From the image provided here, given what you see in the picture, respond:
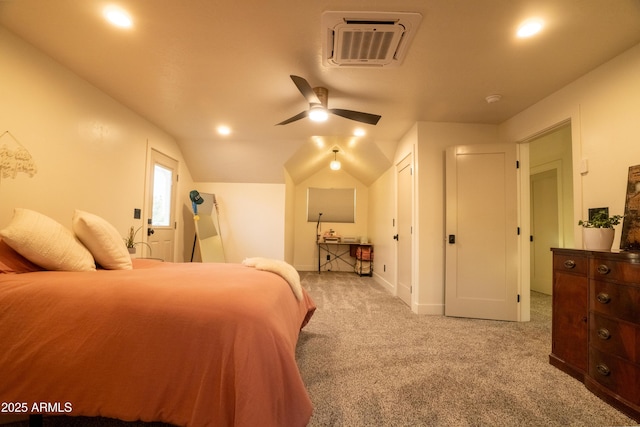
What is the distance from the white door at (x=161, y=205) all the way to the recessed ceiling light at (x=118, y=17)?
2171 millimetres

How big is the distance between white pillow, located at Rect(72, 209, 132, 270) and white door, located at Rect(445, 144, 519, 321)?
10.8 ft

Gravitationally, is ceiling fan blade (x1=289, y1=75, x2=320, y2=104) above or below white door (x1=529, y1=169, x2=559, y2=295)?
above

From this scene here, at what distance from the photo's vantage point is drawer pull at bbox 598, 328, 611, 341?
5.32 feet

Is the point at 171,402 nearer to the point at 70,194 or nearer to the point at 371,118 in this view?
the point at 70,194

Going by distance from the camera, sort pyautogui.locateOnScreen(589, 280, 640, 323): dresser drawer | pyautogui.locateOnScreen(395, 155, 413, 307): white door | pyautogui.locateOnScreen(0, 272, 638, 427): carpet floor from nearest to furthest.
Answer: pyautogui.locateOnScreen(0, 272, 638, 427): carpet floor, pyautogui.locateOnScreen(589, 280, 640, 323): dresser drawer, pyautogui.locateOnScreen(395, 155, 413, 307): white door

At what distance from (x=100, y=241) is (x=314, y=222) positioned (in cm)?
502

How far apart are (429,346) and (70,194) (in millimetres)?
3553

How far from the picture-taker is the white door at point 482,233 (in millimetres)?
3057

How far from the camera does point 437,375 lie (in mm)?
1814

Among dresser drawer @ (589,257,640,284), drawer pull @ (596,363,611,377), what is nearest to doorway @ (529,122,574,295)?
dresser drawer @ (589,257,640,284)

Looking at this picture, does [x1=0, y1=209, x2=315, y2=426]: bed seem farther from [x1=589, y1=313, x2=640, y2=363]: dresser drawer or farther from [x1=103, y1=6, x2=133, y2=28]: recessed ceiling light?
[x1=589, y1=313, x2=640, y2=363]: dresser drawer

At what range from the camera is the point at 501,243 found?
308 centimetres

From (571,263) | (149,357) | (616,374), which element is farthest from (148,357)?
(571,263)

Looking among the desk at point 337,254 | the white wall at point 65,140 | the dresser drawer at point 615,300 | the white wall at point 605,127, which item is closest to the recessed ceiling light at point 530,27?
the white wall at point 605,127
